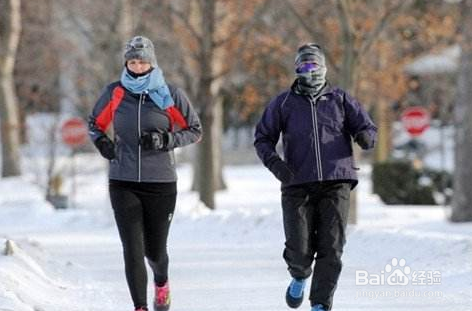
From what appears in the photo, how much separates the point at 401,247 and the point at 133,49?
4.65m

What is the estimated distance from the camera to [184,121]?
26.9 feet

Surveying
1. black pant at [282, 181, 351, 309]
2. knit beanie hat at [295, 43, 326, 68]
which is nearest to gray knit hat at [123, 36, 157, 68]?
knit beanie hat at [295, 43, 326, 68]

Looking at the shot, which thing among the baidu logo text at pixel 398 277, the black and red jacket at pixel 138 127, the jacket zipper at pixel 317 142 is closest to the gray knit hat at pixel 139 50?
the black and red jacket at pixel 138 127

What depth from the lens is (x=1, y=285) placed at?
8.63 meters

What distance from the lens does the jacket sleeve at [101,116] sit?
26.6 feet

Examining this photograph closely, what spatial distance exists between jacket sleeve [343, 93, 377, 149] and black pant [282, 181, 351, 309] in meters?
0.31

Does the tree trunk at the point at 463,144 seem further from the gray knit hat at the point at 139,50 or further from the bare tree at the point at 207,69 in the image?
the gray knit hat at the point at 139,50

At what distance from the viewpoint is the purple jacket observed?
311 inches

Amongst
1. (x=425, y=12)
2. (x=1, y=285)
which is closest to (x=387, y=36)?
(x=425, y=12)

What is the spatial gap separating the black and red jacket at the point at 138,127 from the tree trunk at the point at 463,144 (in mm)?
13911

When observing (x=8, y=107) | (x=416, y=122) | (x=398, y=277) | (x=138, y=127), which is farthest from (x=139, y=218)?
(x=8, y=107)

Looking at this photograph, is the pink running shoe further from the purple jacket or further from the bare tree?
the bare tree

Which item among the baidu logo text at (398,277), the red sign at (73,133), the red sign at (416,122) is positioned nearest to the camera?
the baidu logo text at (398,277)

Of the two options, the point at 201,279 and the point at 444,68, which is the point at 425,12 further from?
the point at 201,279
